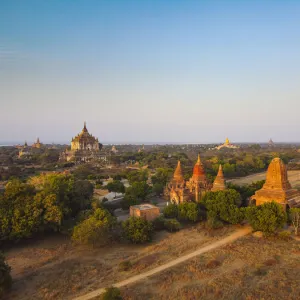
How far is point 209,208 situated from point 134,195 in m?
10.3

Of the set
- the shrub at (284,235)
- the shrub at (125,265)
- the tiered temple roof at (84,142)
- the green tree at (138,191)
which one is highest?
the tiered temple roof at (84,142)

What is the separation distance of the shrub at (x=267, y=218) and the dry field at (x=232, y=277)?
6.43ft

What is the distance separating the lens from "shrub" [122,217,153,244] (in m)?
22.0

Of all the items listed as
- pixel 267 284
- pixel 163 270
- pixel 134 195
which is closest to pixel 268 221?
pixel 267 284

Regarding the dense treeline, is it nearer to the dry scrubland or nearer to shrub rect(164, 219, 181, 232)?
the dry scrubland

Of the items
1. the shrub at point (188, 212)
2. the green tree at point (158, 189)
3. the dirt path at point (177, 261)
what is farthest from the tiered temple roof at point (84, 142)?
the dirt path at point (177, 261)

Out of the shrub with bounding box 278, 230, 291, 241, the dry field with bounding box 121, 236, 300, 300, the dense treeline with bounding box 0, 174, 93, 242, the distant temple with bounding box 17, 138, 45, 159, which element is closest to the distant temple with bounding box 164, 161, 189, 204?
the dense treeline with bounding box 0, 174, 93, 242

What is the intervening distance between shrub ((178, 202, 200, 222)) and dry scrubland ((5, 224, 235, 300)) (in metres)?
1.46

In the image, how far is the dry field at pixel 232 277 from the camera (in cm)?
1523

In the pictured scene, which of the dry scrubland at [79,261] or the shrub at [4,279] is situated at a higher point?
the shrub at [4,279]

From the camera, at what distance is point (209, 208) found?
88.3 ft

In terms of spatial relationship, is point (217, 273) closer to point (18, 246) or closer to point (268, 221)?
point (268, 221)

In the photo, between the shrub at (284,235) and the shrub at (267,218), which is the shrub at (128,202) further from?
the shrub at (284,235)

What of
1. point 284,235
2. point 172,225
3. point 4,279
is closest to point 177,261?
point 172,225
